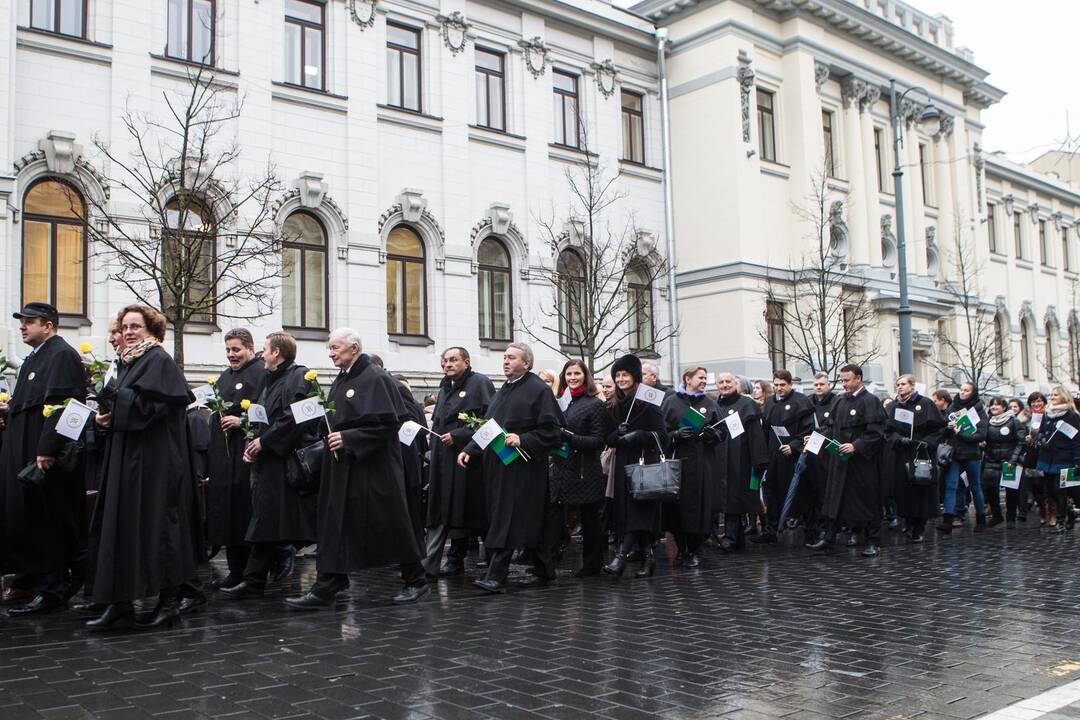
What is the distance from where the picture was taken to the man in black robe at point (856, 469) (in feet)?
41.0

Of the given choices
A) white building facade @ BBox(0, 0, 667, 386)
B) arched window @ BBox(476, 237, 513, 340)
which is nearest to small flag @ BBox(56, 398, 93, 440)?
white building facade @ BBox(0, 0, 667, 386)

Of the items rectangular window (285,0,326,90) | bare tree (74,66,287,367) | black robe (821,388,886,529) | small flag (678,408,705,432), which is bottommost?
black robe (821,388,886,529)

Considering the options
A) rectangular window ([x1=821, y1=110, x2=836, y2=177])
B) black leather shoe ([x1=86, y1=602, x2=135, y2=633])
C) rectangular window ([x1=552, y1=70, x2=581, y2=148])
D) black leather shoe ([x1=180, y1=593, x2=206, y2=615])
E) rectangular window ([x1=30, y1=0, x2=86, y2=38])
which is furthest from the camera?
rectangular window ([x1=821, y1=110, x2=836, y2=177])

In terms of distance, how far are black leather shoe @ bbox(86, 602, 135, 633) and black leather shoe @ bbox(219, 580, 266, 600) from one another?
1.61 m

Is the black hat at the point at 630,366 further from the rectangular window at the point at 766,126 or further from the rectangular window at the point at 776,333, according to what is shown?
the rectangular window at the point at 766,126

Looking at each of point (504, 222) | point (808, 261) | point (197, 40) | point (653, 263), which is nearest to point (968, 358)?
point (808, 261)

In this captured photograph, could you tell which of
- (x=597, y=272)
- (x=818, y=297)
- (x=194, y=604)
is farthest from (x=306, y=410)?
(x=818, y=297)

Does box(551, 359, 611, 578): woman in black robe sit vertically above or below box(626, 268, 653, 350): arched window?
below

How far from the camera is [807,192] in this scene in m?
30.3

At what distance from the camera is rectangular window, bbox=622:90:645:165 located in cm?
2896

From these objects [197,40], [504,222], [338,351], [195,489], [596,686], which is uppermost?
[197,40]

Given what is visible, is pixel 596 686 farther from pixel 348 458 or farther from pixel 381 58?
pixel 381 58

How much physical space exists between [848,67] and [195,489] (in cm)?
2838

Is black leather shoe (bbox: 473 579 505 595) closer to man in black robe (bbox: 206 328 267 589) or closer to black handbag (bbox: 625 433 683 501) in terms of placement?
black handbag (bbox: 625 433 683 501)
